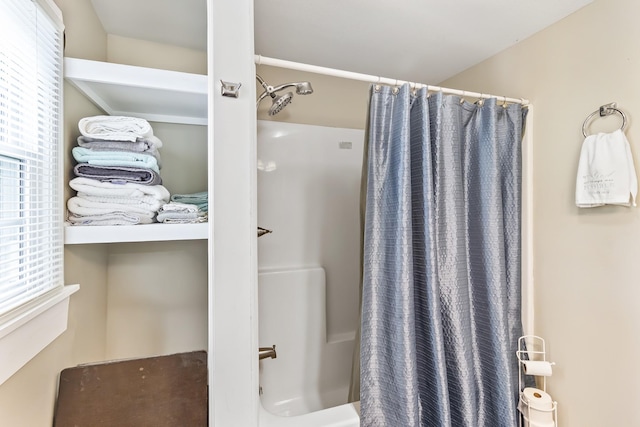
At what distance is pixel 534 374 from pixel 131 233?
5.50ft

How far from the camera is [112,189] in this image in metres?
0.90

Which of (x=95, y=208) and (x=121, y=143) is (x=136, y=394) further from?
(x=121, y=143)

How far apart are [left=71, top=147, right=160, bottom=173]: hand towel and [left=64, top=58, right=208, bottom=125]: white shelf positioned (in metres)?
0.21

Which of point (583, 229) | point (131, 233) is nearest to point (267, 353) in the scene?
point (131, 233)

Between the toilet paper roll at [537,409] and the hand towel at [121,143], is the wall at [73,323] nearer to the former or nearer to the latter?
the hand towel at [121,143]

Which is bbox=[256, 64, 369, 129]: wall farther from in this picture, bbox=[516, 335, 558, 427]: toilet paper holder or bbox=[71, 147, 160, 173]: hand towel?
bbox=[516, 335, 558, 427]: toilet paper holder

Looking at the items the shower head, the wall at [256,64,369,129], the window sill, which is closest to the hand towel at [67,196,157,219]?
the window sill

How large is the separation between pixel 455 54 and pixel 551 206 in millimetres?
977

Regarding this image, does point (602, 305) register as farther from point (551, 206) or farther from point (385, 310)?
point (385, 310)

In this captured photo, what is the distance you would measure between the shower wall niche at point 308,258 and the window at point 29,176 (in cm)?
104

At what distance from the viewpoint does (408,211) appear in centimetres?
112

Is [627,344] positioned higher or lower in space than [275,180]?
lower

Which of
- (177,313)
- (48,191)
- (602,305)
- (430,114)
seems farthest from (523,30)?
(177,313)

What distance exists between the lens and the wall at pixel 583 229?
108cm
